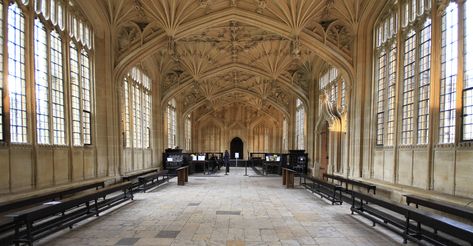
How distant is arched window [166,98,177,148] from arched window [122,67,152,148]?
5038mm

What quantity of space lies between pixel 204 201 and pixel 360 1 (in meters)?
10.9

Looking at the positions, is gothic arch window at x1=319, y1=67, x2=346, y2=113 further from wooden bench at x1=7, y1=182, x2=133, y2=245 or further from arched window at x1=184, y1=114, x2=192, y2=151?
arched window at x1=184, y1=114, x2=192, y2=151

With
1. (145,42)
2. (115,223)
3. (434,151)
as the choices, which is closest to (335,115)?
(434,151)

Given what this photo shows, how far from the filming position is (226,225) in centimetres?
707

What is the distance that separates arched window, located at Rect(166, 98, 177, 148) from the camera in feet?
86.6

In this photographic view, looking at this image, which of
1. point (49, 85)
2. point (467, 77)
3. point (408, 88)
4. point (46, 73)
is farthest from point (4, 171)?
point (408, 88)

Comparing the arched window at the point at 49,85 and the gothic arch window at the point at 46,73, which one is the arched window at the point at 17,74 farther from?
the arched window at the point at 49,85

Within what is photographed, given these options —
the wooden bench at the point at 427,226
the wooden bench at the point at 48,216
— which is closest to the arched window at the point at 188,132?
the wooden bench at the point at 48,216

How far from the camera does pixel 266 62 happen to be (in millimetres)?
22391

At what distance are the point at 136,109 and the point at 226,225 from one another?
1352 centimetres

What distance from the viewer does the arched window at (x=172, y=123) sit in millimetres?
26406

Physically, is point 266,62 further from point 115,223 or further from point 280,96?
point 115,223

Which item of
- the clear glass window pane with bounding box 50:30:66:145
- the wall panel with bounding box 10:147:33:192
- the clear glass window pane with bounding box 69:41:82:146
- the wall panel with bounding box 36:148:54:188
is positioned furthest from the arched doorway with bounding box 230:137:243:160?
the wall panel with bounding box 10:147:33:192

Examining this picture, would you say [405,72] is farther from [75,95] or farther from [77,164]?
[77,164]
